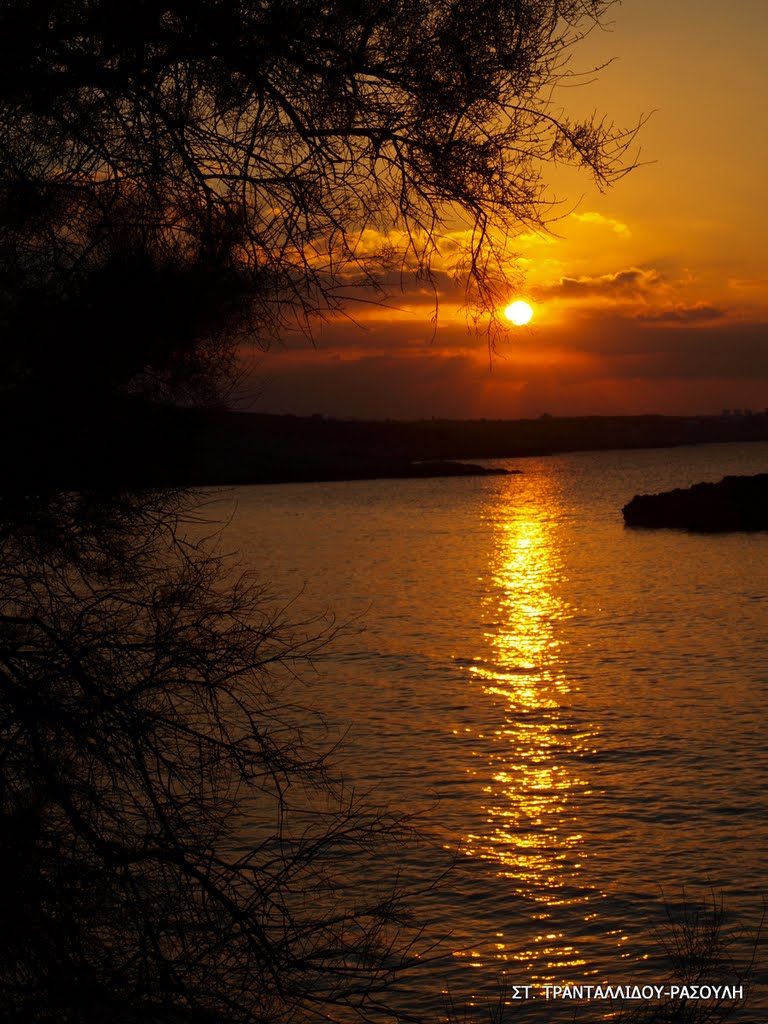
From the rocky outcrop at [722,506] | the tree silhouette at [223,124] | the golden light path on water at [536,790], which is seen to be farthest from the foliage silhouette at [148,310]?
the rocky outcrop at [722,506]

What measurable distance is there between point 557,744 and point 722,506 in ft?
122

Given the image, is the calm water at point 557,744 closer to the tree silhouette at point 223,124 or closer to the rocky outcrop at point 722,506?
the tree silhouette at point 223,124

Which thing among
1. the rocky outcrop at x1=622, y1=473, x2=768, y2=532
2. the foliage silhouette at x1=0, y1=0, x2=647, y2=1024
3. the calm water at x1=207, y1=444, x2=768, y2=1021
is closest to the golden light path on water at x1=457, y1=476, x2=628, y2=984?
the calm water at x1=207, y1=444, x2=768, y2=1021

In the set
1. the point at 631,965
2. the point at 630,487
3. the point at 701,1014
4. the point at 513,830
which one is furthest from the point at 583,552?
the point at 630,487

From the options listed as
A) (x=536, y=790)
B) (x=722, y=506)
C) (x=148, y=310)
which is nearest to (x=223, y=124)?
(x=148, y=310)

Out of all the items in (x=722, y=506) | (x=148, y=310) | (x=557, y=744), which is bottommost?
(x=557, y=744)

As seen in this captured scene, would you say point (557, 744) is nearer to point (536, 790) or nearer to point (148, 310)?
point (536, 790)

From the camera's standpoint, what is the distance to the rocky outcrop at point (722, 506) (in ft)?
162

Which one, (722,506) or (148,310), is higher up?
(148,310)

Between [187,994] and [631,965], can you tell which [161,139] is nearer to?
[187,994]

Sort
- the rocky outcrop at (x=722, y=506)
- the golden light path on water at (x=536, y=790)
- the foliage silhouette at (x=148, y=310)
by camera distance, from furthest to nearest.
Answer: the rocky outcrop at (x=722, y=506) → the golden light path on water at (x=536, y=790) → the foliage silhouette at (x=148, y=310)

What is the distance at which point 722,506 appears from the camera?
50.0m

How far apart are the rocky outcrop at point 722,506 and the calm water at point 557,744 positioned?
9.37 m

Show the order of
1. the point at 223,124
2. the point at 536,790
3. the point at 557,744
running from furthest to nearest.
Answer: the point at 557,744, the point at 536,790, the point at 223,124
